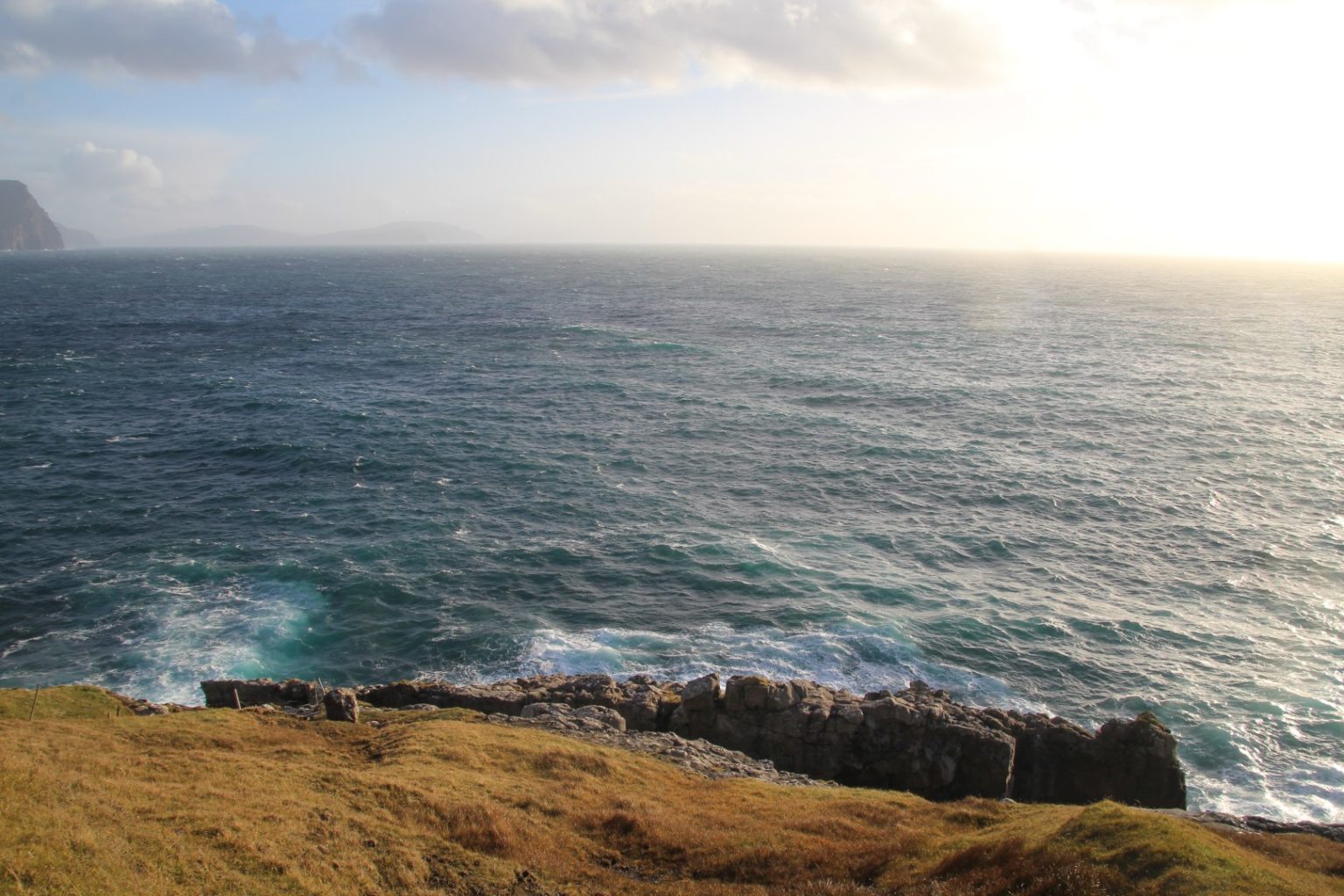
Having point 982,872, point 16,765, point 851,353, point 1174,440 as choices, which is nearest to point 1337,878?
point 982,872

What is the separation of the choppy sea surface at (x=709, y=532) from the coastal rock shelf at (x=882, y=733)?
263 inches

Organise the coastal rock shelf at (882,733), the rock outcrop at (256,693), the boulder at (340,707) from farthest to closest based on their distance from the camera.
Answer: the rock outcrop at (256,693) < the coastal rock shelf at (882,733) < the boulder at (340,707)

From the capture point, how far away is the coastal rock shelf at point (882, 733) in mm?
35688

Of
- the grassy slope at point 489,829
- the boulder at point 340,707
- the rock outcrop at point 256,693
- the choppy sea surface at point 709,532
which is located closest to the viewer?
the grassy slope at point 489,829

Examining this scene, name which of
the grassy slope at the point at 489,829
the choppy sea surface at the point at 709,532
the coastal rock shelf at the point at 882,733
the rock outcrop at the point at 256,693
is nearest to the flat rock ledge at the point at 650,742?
the coastal rock shelf at the point at 882,733

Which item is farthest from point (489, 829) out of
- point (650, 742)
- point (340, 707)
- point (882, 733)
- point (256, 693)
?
point (882, 733)

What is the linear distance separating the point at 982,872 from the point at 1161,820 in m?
5.77

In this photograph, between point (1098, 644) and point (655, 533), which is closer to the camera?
point (1098, 644)

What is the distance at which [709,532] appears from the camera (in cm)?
6544

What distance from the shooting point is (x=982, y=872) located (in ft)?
75.0

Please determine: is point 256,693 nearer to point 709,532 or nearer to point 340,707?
point 340,707

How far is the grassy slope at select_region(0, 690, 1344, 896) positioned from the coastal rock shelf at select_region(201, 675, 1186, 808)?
4463mm

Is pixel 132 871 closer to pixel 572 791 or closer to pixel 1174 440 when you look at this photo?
pixel 572 791

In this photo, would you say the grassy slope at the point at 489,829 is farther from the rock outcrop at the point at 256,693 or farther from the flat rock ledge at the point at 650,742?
the rock outcrop at the point at 256,693
